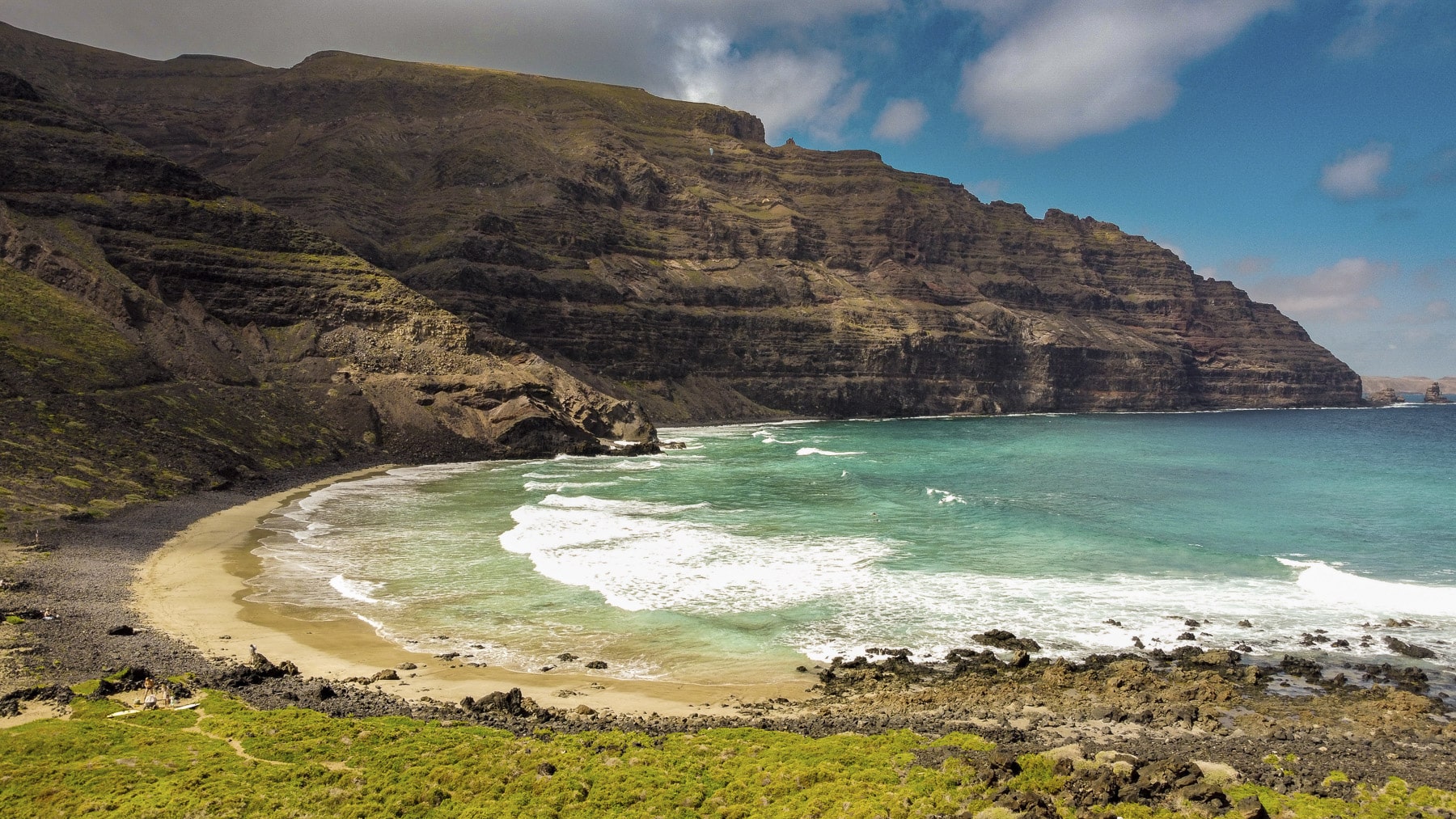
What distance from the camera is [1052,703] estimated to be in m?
18.8

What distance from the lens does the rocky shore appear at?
567 inches

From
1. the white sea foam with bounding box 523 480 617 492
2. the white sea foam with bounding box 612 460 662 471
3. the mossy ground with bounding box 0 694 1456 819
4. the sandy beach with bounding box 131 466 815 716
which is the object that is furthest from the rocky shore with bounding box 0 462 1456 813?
the white sea foam with bounding box 612 460 662 471

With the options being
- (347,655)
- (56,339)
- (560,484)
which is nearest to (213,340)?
(56,339)

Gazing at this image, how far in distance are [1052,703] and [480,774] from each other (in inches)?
532

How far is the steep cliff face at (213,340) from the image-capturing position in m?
50.6

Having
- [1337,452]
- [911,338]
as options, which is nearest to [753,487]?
[1337,452]

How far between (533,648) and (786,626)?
826cm

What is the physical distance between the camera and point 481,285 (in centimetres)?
12662

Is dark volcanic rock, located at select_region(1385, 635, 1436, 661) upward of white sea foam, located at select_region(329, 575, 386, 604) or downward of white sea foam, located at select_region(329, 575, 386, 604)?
downward

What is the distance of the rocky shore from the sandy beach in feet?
1.73

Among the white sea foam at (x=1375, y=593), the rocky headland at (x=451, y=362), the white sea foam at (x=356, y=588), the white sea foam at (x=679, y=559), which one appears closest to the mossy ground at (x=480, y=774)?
the rocky headland at (x=451, y=362)

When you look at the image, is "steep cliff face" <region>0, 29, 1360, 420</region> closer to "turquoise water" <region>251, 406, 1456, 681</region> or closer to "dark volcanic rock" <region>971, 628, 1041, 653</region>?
"turquoise water" <region>251, 406, 1456, 681</region>

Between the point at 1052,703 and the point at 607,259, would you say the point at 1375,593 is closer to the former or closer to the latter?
the point at 1052,703

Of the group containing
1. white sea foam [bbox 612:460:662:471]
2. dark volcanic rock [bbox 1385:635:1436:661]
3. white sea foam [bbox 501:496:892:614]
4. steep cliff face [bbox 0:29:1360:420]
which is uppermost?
steep cliff face [bbox 0:29:1360:420]
